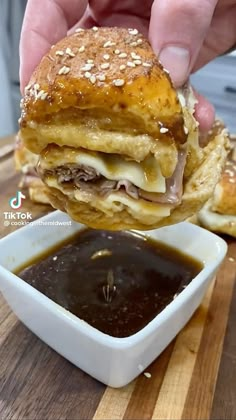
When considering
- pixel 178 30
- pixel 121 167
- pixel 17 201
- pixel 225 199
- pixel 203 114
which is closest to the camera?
pixel 121 167

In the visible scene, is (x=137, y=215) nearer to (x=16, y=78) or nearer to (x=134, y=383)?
(x=134, y=383)

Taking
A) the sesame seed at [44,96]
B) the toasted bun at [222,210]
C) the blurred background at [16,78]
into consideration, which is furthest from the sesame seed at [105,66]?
the blurred background at [16,78]

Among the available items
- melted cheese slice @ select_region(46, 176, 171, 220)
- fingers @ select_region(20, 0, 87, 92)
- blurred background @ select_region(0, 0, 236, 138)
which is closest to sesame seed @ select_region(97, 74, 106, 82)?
melted cheese slice @ select_region(46, 176, 171, 220)

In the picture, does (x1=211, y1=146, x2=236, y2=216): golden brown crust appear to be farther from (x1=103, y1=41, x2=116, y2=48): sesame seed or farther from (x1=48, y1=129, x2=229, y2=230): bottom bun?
(x1=103, y1=41, x2=116, y2=48): sesame seed

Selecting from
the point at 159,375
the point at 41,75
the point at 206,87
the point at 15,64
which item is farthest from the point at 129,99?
the point at 15,64

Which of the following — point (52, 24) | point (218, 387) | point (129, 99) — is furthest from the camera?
point (52, 24)

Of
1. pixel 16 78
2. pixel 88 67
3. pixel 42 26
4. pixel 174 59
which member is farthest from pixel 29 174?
pixel 16 78

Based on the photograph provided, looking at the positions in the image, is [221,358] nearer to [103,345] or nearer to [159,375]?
[159,375]
